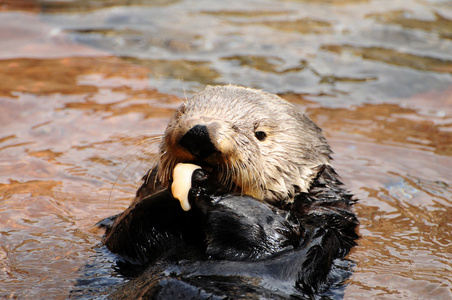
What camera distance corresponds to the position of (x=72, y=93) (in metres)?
7.42

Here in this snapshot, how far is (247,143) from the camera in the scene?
372 centimetres

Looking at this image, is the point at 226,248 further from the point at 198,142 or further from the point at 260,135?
the point at 260,135

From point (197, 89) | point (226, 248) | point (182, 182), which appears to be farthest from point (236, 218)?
point (197, 89)

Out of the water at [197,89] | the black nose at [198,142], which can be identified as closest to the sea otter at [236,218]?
the black nose at [198,142]

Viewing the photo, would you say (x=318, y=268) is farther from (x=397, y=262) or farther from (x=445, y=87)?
(x=445, y=87)

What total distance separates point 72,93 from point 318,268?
4871 mm

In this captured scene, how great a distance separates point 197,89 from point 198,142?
4.39m

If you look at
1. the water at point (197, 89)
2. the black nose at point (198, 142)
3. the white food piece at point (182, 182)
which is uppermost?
the black nose at point (198, 142)

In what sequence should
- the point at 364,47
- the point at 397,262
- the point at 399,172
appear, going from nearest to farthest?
the point at 397,262
the point at 399,172
the point at 364,47

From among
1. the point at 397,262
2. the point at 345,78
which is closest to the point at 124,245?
the point at 397,262

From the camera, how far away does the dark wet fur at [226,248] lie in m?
3.14

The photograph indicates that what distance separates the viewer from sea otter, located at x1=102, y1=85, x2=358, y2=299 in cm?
323

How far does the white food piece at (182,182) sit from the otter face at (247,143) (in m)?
0.10

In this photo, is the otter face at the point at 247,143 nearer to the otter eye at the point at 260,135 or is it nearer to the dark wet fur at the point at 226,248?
the otter eye at the point at 260,135
